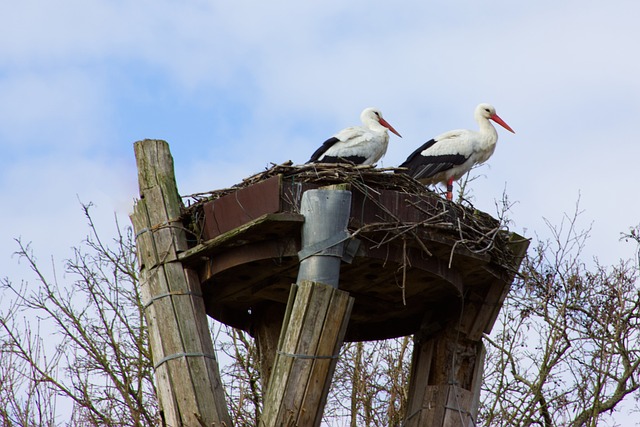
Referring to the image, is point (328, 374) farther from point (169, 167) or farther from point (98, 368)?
point (98, 368)

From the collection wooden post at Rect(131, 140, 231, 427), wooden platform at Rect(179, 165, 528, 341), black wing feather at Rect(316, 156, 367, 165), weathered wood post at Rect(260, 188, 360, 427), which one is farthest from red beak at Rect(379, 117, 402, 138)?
weathered wood post at Rect(260, 188, 360, 427)

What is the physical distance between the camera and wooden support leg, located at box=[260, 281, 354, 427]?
6.18 metres

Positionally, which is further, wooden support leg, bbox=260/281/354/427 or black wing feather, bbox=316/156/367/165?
black wing feather, bbox=316/156/367/165

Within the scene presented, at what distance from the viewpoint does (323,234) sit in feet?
21.9

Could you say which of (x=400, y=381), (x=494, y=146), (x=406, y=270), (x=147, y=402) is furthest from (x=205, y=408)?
(x=494, y=146)

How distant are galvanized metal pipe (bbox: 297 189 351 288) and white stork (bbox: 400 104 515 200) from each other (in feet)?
17.2

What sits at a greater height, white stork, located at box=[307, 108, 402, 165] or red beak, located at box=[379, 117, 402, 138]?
red beak, located at box=[379, 117, 402, 138]

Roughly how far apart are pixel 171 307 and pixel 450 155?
6.19 meters

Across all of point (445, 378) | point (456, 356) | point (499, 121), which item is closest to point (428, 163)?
point (499, 121)

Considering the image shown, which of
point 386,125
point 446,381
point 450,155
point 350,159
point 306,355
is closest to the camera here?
point 306,355

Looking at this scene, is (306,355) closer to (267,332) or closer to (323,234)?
(323,234)

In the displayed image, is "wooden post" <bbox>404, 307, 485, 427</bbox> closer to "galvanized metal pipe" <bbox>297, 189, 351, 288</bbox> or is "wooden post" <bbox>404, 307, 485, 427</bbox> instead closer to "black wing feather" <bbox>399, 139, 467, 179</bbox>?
"galvanized metal pipe" <bbox>297, 189, 351, 288</bbox>

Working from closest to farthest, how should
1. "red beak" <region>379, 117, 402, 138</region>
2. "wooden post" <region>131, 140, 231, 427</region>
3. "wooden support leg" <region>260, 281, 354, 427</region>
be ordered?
1. "wooden support leg" <region>260, 281, 354, 427</region>
2. "wooden post" <region>131, 140, 231, 427</region>
3. "red beak" <region>379, 117, 402, 138</region>

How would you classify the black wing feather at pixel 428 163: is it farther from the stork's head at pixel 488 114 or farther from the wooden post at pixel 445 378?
the wooden post at pixel 445 378
